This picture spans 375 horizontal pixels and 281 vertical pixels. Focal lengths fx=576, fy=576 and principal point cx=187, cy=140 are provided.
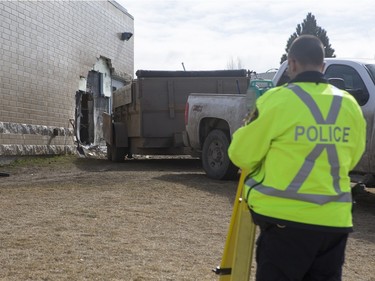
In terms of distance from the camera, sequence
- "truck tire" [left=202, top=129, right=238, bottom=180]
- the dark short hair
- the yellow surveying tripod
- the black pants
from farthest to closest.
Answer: "truck tire" [left=202, top=129, right=238, bottom=180], the yellow surveying tripod, the dark short hair, the black pants

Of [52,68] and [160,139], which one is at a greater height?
[52,68]

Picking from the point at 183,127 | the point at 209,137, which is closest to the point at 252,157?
the point at 209,137

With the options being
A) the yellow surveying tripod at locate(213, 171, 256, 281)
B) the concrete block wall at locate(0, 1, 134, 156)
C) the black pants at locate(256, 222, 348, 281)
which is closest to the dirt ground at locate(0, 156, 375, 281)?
the yellow surveying tripod at locate(213, 171, 256, 281)

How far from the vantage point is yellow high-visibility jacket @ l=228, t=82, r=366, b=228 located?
8.38ft

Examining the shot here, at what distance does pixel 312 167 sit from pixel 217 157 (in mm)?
7295

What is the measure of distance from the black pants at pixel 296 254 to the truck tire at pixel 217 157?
680cm

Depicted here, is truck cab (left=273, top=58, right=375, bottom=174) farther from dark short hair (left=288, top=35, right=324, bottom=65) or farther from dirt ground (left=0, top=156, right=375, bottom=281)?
dark short hair (left=288, top=35, right=324, bottom=65)

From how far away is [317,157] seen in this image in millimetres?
2574

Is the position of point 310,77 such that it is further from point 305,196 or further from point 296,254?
point 296,254

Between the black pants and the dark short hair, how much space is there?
79cm

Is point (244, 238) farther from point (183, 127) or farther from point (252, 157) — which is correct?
point (183, 127)

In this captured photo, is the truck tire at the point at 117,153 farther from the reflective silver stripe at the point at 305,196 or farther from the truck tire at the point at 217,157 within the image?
the reflective silver stripe at the point at 305,196

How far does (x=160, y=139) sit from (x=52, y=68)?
16.1 ft

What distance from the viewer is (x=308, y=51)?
2.68 m
